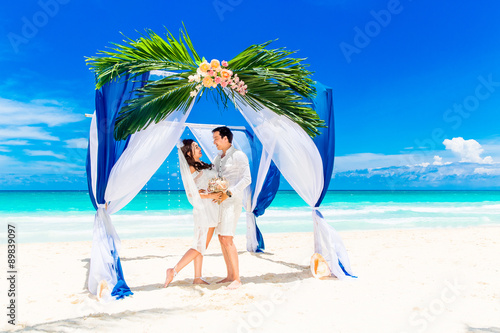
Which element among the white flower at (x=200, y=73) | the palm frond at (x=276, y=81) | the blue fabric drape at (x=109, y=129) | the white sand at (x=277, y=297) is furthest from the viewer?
the palm frond at (x=276, y=81)

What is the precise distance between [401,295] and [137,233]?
831cm

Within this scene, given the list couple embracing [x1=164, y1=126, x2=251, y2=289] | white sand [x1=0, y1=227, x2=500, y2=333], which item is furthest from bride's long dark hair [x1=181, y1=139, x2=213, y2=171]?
white sand [x1=0, y1=227, x2=500, y2=333]

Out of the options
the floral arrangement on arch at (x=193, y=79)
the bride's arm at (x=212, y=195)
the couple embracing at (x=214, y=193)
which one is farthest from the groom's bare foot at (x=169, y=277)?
the floral arrangement on arch at (x=193, y=79)

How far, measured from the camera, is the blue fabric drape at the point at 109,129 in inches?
133

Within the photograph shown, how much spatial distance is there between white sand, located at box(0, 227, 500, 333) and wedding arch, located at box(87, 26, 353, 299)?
429 mm

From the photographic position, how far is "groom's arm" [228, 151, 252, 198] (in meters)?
3.51

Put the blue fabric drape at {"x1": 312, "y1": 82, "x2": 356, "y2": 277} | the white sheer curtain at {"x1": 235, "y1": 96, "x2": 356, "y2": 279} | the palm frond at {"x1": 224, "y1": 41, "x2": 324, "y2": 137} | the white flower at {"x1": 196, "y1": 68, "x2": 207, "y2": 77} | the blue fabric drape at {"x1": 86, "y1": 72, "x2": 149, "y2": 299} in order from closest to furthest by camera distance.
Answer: the blue fabric drape at {"x1": 86, "y1": 72, "x2": 149, "y2": 299} → the white flower at {"x1": 196, "y1": 68, "x2": 207, "y2": 77} → the palm frond at {"x1": 224, "y1": 41, "x2": 324, "y2": 137} → the white sheer curtain at {"x1": 235, "y1": 96, "x2": 356, "y2": 279} → the blue fabric drape at {"x1": 312, "y1": 82, "x2": 356, "y2": 277}

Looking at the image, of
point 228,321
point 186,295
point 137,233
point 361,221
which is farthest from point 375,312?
point 361,221

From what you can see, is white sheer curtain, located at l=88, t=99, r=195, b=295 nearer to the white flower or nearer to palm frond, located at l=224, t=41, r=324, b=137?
the white flower

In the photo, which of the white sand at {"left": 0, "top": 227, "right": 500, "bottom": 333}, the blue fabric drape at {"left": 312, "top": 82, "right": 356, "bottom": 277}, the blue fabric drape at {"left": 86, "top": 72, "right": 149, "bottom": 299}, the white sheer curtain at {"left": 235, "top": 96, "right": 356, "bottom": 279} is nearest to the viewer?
the white sand at {"left": 0, "top": 227, "right": 500, "bottom": 333}

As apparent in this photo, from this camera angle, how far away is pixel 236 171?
3.60 meters

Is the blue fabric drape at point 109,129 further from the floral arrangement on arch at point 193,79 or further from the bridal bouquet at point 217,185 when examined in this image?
the bridal bouquet at point 217,185

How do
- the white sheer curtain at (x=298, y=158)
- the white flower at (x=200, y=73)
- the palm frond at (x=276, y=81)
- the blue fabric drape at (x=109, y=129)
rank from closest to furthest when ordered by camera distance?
the blue fabric drape at (x=109, y=129) → the white flower at (x=200, y=73) → the palm frond at (x=276, y=81) → the white sheer curtain at (x=298, y=158)

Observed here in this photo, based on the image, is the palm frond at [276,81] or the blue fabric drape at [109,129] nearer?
the blue fabric drape at [109,129]
